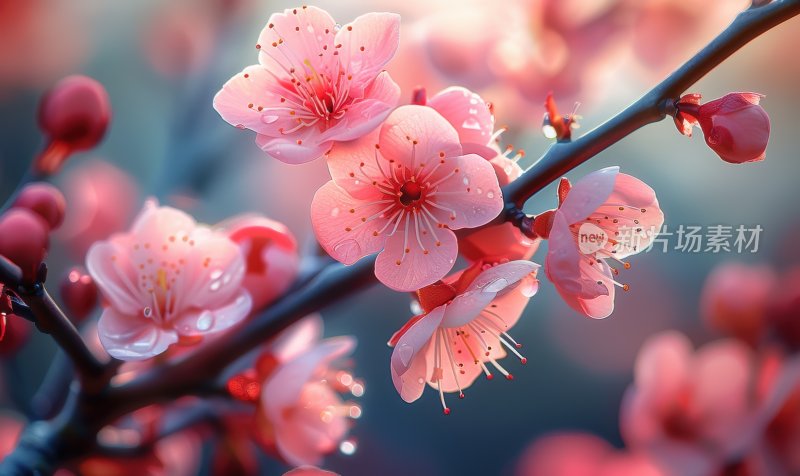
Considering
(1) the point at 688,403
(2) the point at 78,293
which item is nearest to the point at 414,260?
(2) the point at 78,293

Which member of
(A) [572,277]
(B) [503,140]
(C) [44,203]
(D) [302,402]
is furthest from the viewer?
(B) [503,140]

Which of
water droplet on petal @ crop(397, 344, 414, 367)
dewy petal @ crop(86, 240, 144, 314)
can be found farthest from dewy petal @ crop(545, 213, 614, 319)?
dewy petal @ crop(86, 240, 144, 314)

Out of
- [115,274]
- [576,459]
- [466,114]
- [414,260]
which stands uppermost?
[466,114]

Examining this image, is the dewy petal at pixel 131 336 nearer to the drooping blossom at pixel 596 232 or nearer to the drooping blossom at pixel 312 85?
the drooping blossom at pixel 312 85

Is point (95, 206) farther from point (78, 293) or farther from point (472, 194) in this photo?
point (472, 194)

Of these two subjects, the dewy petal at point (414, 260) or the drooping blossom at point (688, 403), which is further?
the drooping blossom at point (688, 403)

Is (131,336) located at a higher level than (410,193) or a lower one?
lower

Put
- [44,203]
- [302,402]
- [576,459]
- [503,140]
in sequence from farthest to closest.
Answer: [576,459], [503,140], [302,402], [44,203]

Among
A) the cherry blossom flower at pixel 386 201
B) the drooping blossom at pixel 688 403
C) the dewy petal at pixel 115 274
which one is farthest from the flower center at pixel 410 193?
the drooping blossom at pixel 688 403
